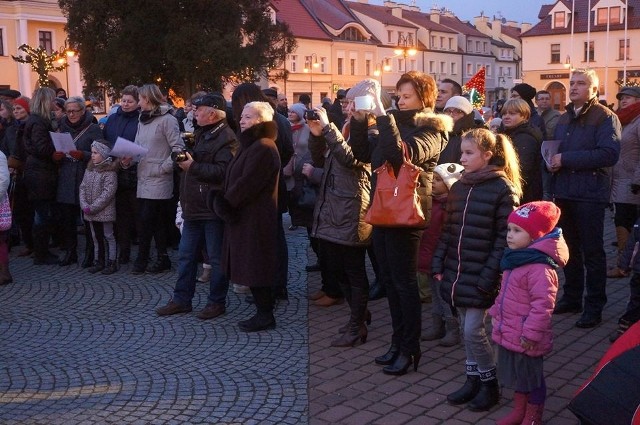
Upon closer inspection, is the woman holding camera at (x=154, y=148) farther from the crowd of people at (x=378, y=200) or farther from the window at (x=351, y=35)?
the window at (x=351, y=35)

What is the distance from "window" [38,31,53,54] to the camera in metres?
47.8

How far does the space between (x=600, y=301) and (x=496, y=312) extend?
2.59 metres

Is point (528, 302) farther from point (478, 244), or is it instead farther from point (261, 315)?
point (261, 315)

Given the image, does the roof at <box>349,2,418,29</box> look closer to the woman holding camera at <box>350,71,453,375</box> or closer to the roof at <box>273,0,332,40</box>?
the roof at <box>273,0,332,40</box>

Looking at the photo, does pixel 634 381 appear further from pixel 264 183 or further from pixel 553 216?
pixel 264 183

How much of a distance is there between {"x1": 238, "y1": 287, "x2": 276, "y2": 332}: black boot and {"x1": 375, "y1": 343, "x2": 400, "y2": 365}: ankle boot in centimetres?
128

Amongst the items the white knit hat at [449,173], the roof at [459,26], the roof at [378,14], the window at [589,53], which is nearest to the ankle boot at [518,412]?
the white knit hat at [449,173]

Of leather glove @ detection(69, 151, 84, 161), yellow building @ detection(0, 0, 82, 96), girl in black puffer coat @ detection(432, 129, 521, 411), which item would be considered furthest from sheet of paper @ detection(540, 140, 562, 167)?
yellow building @ detection(0, 0, 82, 96)

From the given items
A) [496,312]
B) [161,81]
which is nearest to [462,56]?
[161,81]

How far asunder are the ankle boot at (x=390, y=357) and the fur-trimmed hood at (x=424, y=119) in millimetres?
1616

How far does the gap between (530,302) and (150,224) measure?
17.9ft

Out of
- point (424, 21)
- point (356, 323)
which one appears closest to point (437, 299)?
point (356, 323)

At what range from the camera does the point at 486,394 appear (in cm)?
477

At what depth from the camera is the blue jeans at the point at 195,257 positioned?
23.3 feet
